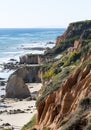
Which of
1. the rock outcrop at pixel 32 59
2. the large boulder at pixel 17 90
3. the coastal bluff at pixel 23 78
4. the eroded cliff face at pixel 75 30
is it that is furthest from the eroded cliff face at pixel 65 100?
the eroded cliff face at pixel 75 30

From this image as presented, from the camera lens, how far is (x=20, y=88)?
258 ft

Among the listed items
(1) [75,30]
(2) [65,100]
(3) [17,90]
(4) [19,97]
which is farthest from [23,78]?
(2) [65,100]

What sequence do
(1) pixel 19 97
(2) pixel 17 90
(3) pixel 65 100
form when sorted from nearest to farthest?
(3) pixel 65 100
(1) pixel 19 97
(2) pixel 17 90

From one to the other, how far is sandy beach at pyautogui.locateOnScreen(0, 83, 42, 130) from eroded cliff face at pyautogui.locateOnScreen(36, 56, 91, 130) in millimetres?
13112

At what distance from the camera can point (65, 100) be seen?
35844mm

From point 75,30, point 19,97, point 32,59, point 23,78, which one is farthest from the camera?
point 75,30

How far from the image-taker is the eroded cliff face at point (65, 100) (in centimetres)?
3328

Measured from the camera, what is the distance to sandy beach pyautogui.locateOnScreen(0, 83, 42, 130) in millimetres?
54787

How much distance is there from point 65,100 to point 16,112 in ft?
90.9

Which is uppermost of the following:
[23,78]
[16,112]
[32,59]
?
[16,112]

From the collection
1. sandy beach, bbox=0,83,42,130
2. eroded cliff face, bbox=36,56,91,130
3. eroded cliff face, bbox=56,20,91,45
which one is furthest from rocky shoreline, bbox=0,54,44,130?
eroded cliff face, bbox=36,56,91,130

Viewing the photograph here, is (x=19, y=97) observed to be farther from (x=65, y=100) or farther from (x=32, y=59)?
(x=32, y=59)

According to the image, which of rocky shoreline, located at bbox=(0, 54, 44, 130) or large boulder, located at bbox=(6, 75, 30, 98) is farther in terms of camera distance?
large boulder, located at bbox=(6, 75, 30, 98)

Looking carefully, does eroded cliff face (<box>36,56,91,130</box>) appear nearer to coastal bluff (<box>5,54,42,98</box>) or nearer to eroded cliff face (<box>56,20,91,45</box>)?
coastal bluff (<box>5,54,42,98</box>)
